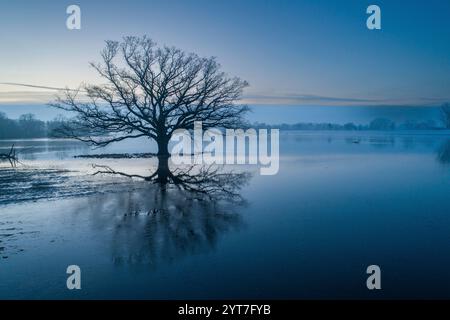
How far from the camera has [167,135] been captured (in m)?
33.2

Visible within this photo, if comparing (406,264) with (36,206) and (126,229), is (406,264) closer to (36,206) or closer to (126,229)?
(126,229)

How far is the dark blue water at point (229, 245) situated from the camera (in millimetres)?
6031

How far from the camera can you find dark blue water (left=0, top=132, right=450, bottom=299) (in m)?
6.03

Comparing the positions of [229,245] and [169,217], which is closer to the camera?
[229,245]

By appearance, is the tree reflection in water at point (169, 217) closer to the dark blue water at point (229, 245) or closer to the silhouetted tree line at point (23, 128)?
the dark blue water at point (229, 245)

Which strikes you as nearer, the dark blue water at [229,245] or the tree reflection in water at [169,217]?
the dark blue water at [229,245]

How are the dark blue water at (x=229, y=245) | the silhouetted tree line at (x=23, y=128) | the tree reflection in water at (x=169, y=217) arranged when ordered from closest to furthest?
the dark blue water at (x=229, y=245) → the tree reflection in water at (x=169, y=217) → the silhouetted tree line at (x=23, y=128)

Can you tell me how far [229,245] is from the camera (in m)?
7.93

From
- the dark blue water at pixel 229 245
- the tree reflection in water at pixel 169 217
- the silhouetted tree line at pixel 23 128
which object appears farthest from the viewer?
the silhouetted tree line at pixel 23 128

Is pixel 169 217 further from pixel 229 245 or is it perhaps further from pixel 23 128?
pixel 23 128

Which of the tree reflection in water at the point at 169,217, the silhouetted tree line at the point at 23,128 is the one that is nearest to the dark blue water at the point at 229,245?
the tree reflection in water at the point at 169,217

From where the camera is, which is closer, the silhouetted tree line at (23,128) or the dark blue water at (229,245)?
the dark blue water at (229,245)

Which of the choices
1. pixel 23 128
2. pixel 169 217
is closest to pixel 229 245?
pixel 169 217

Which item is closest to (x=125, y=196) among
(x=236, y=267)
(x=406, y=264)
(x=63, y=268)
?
(x=63, y=268)
